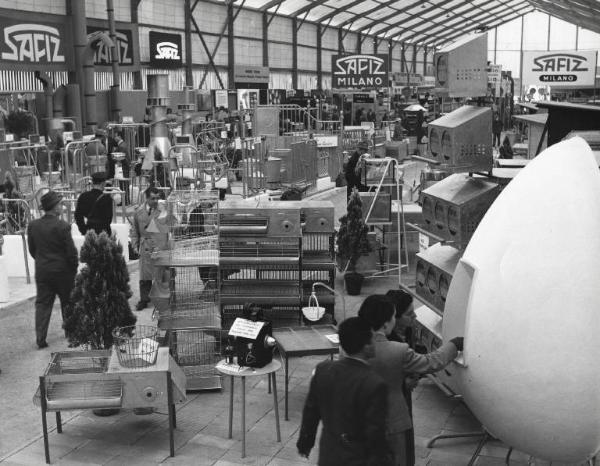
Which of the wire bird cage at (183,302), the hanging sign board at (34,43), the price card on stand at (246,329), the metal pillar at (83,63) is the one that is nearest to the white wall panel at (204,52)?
the hanging sign board at (34,43)

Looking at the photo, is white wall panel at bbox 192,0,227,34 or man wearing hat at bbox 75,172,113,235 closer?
man wearing hat at bbox 75,172,113,235

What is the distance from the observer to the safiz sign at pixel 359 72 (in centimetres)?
2384

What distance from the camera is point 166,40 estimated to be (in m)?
33.9

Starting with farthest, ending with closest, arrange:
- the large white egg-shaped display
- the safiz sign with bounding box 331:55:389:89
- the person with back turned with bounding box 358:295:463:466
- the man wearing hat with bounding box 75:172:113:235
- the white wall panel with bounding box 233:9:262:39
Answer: the white wall panel with bounding box 233:9:262:39
the safiz sign with bounding box 331:55:389:89
the man wearing hat with bounding box 75:172:113:235
the large white egg-shaped display
the person with back turned with bounding box 358:295:463:466

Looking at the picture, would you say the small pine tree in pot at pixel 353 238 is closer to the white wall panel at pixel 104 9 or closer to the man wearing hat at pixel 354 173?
the man wearing hat at pixel 354 173

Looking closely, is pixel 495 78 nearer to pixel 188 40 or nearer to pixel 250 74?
pixel 250 74

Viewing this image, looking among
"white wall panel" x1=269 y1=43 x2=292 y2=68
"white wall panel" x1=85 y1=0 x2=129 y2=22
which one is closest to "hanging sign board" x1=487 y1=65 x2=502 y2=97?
"white wall panel" x1=85 y1=0 x2=129 y2=22

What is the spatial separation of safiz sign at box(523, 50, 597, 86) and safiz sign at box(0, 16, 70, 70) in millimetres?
15678

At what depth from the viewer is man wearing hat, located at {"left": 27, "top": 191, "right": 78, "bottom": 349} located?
9.08m

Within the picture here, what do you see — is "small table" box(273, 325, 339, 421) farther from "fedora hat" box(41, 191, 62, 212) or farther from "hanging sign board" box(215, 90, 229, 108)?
"hanging sign board" box(215, 90, 229, 108)

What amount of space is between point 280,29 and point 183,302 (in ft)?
129

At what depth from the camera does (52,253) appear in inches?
360

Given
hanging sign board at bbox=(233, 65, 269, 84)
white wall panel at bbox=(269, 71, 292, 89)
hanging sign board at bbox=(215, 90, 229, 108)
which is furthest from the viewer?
white wall panel at bbox=(269, 71, 292, 89)

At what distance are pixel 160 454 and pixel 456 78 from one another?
4207 millimetres
